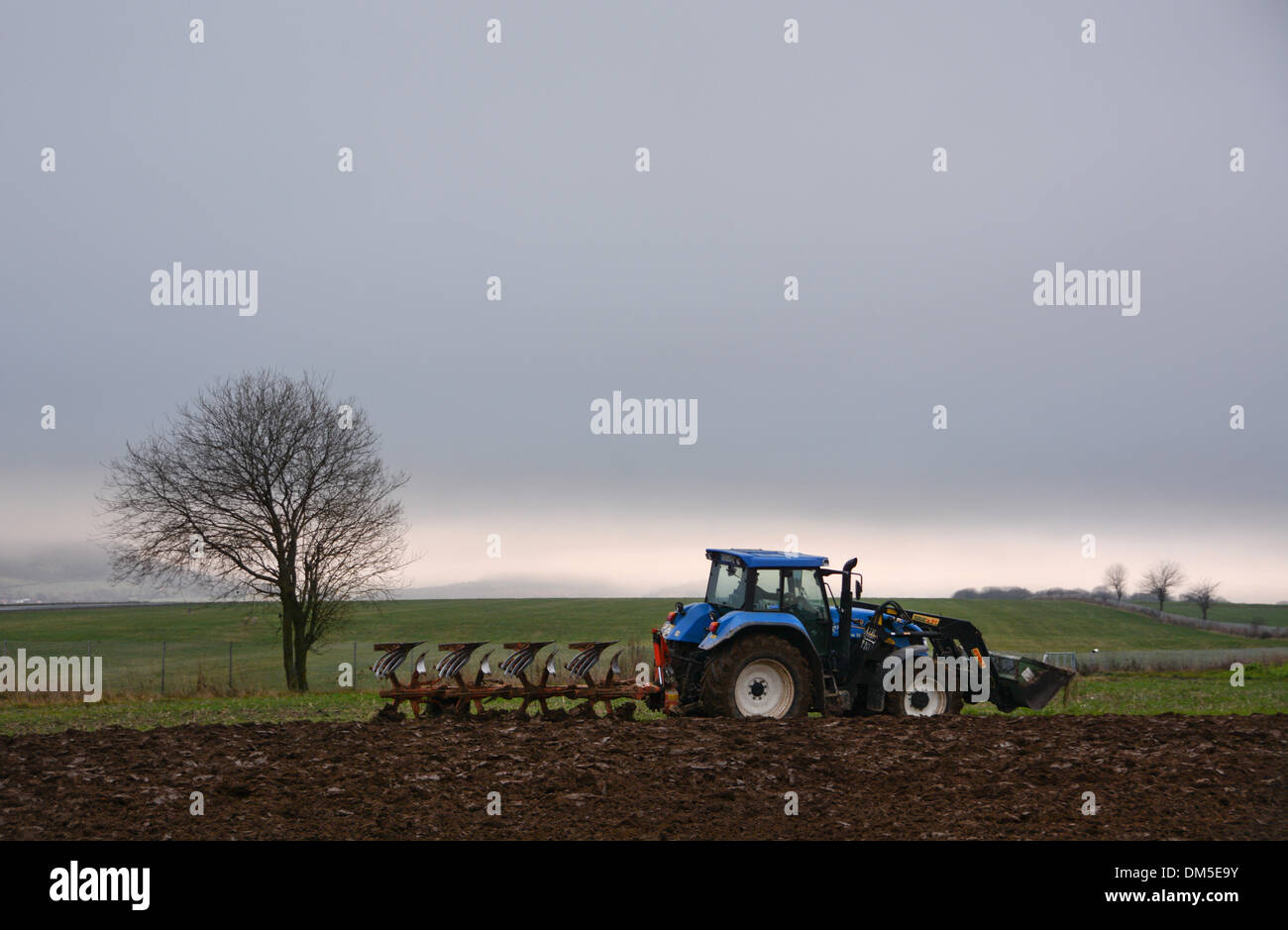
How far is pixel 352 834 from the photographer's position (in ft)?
A: 26.1

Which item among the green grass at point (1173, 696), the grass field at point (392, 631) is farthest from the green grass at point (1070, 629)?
the green grass at point (1173, 696)

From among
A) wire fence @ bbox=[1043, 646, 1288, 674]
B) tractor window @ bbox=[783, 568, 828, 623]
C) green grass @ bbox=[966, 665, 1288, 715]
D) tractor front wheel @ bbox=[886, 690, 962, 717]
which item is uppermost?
tractor window @ bbox=[783, 568, 828, 623]

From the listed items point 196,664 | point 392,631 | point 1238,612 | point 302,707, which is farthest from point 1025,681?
point 1238,612

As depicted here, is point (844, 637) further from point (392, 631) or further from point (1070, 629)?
point (1070, 629)

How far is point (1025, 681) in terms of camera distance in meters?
14.8

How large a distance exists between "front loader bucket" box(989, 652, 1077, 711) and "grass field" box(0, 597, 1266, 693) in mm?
26012

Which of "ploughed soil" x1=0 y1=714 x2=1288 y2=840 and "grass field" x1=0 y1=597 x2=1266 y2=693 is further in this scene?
"grass field" x1=0 y1=597 x2=1266 y2=693

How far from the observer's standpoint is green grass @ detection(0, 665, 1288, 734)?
1722cm

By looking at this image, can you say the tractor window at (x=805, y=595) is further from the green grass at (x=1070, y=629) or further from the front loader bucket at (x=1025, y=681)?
the green grass at (x=1070, y=629)

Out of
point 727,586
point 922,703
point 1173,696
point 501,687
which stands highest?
point 727,586

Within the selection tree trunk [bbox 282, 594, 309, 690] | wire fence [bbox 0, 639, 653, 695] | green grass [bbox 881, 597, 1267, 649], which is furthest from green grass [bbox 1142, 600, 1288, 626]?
tree trunk [bbox 282, 594, 309, 690]

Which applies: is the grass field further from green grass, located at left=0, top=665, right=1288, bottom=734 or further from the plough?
the plough

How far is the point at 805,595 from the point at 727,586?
3.68 ft
